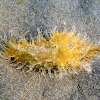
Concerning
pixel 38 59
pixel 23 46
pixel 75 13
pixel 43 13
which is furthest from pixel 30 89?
pixel 75 13

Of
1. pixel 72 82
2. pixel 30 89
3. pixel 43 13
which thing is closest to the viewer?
pixel 30 89

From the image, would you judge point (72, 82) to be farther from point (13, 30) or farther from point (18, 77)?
point (13, 30)

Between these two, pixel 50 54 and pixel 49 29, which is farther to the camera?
pixel 49 29

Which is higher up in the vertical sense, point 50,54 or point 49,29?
point 49,29
